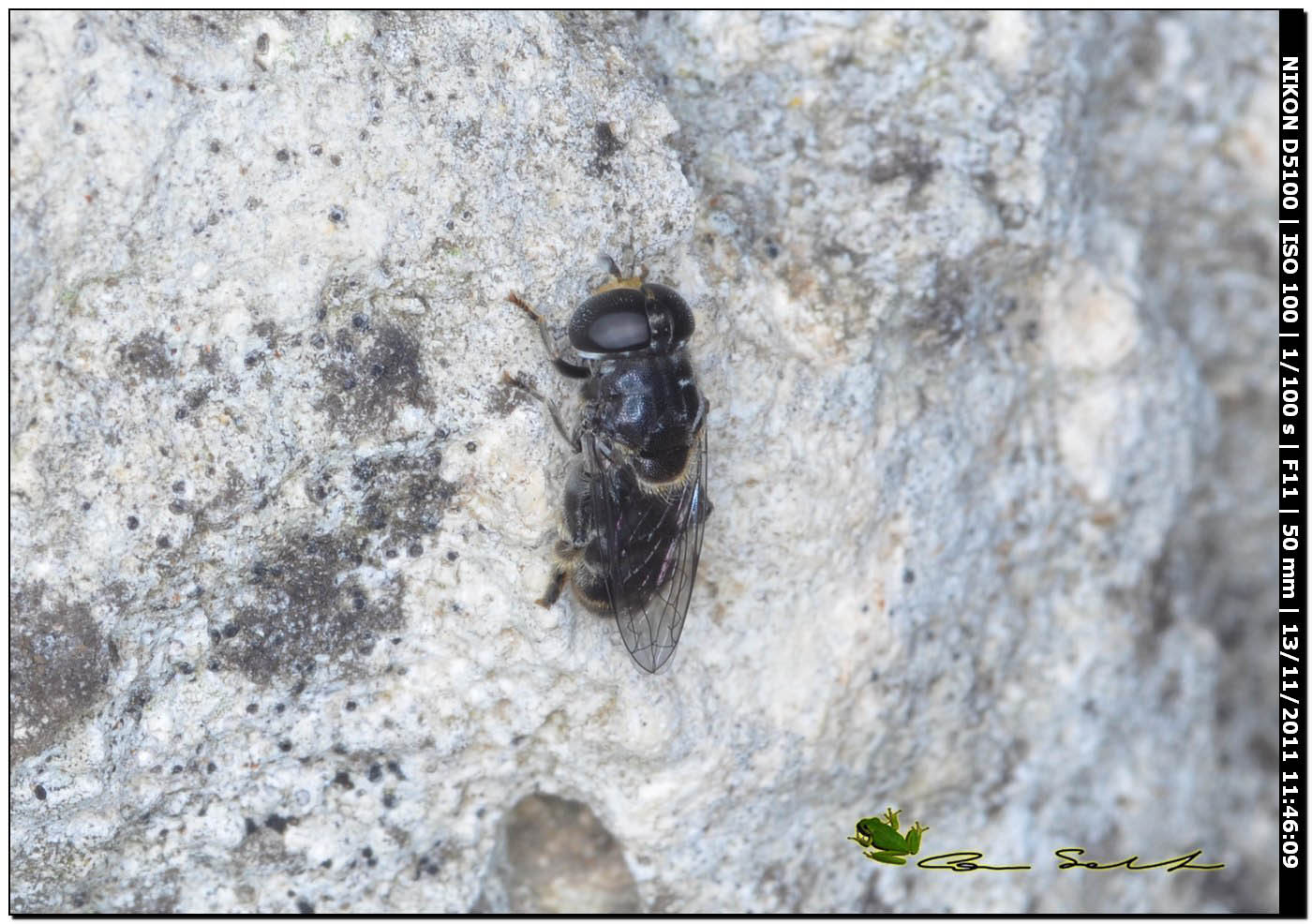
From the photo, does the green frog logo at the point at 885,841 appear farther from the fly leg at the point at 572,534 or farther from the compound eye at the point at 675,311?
the compound eye at the point at 675,311

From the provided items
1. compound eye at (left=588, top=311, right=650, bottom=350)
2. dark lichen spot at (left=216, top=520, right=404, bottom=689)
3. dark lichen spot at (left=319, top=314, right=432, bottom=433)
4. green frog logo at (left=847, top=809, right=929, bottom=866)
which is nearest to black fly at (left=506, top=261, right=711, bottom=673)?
compound eye at (left=588, top=311, right=650, bottom=350)

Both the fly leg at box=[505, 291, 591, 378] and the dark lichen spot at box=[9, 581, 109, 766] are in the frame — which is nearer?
the dark lichen spot at box=[9, 581, 109, 766]

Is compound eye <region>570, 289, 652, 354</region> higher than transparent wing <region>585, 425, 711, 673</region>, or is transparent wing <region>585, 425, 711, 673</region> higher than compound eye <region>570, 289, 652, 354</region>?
compound eye <region>570, 289, 652, 354</region>

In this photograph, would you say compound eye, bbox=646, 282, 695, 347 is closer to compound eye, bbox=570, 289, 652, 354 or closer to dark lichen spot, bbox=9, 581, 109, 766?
compound eye, bbox=570, 289, 652, 354

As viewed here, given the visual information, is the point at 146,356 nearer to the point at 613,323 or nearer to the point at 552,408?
the point at 552,408

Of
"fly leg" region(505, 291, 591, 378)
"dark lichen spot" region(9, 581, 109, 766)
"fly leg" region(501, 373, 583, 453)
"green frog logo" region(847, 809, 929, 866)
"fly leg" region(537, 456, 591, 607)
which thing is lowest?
A: "green frog logo" region(847, 809, 929, 866)

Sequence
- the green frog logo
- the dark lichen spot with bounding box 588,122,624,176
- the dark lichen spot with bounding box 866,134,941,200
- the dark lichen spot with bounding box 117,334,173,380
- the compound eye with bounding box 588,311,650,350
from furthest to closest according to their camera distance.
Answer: the green frog logo, the dark lichen spot with bounding box 866,134,941,200, the dark lichen spot with bounding box 588,122,624,176, the compound eye with bounding box 588,311,650,350, the dark lichen spot with bounding box 117,334,173,380

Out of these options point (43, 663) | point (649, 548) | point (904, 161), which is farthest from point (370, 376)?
point (904, 161)

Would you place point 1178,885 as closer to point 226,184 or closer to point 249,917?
point 249,917
